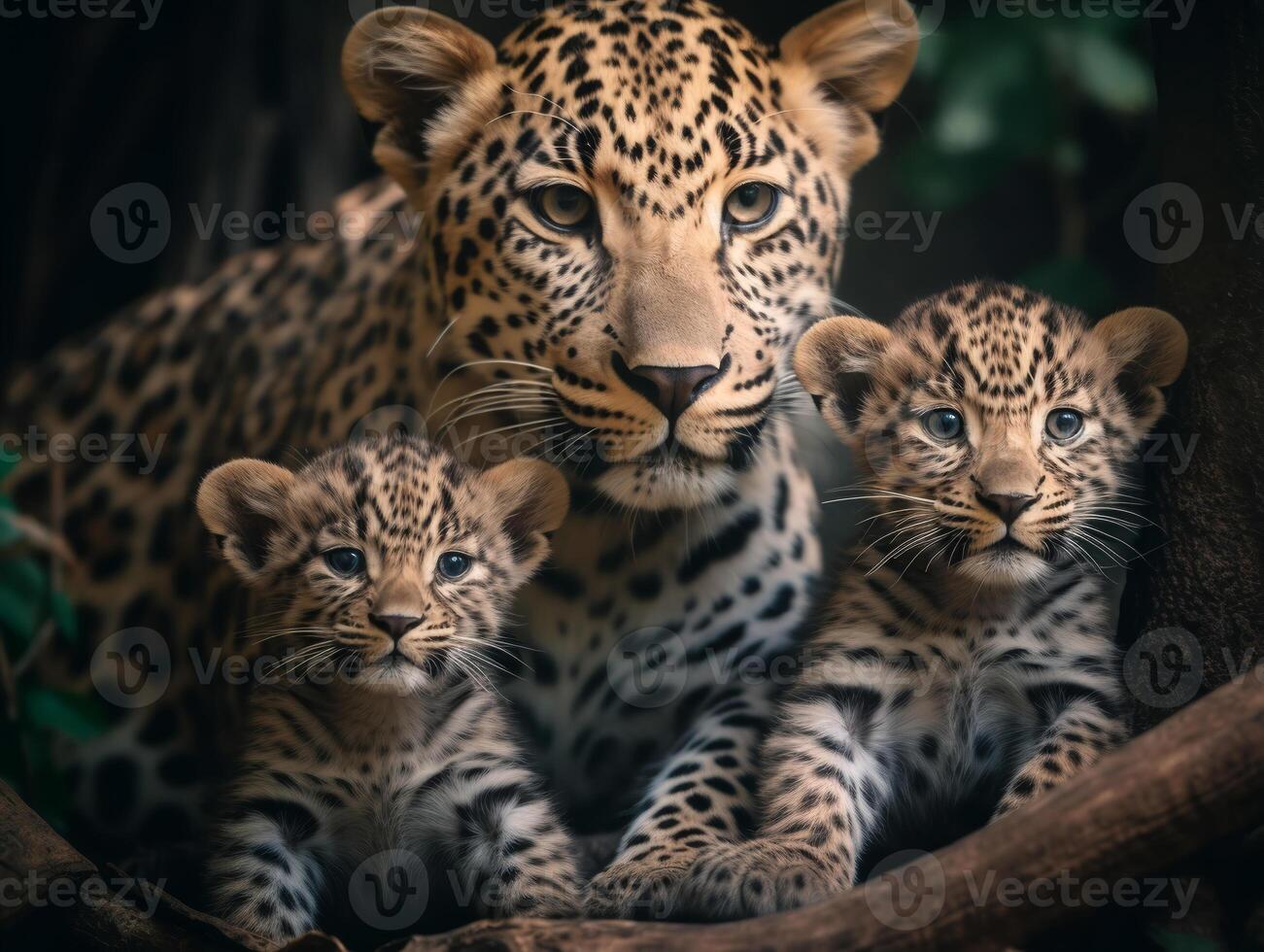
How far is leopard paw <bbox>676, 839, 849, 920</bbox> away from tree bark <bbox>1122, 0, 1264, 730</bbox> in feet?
3.15

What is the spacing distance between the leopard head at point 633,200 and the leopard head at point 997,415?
32 cm

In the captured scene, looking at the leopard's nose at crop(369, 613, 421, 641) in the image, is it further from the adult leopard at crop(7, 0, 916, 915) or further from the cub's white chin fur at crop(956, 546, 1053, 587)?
the cub's white chin fur at crop(956, 546, 1053, 587)

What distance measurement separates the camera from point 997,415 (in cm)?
340

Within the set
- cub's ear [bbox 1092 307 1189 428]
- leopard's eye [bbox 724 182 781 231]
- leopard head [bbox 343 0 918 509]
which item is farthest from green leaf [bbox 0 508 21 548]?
cub's ear [bbox 1092 307 1189 428]

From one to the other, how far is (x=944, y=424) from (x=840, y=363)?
1.15 ft

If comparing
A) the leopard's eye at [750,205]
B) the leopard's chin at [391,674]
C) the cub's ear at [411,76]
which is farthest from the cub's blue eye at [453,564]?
the cub's ear at [411,76]

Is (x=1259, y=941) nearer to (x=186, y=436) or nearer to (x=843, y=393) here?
(x=843, y=393)

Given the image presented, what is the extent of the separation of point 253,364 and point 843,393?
2.37 metres

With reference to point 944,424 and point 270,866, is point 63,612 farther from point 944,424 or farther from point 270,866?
point 944,424

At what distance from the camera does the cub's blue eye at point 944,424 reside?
3469 mm

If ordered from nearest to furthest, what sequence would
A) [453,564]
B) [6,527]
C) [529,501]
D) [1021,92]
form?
[453,564] → [529,501] → [6,527] → [1021,92]

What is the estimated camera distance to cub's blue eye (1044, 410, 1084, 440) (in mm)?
3459

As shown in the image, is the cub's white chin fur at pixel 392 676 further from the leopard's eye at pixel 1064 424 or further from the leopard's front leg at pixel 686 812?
the leopard's eye at pixel 1064 424

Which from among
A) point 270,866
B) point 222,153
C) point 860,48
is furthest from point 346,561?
point 222,153
